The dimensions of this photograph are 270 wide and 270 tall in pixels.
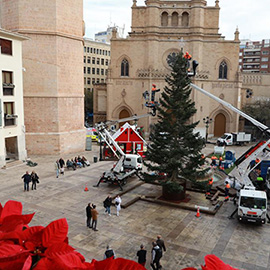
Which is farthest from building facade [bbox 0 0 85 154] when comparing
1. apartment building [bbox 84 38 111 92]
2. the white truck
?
apartment building [bbox 84 38 111 92]

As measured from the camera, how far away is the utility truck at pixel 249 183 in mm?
14672

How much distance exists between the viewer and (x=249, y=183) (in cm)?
1748

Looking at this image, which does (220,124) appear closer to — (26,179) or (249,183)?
(249,183)

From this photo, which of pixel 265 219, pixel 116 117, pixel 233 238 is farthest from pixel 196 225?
pixel 116 117

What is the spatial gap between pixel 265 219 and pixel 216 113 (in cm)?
3495

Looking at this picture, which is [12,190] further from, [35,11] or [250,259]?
[35,11]

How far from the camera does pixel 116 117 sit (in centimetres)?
4788

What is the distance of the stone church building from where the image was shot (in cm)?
4591

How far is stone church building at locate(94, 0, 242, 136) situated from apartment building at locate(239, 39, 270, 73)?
3637cm

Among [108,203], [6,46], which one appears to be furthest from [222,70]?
[108,203]

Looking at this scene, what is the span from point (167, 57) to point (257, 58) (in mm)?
45157

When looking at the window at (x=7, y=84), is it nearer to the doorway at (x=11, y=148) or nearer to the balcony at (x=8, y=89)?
the balcony at (x=8, y=89)

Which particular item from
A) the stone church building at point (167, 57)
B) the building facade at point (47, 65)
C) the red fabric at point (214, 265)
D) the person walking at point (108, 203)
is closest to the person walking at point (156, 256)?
the person walking at point (108, 203)

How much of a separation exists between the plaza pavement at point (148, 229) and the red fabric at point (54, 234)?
836cm
